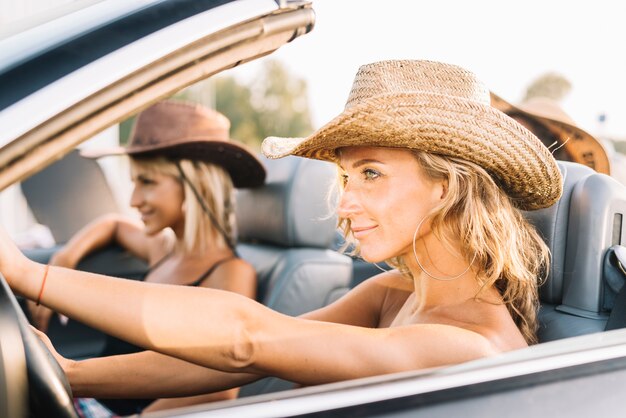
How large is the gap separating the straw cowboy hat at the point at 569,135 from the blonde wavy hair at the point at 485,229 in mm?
591

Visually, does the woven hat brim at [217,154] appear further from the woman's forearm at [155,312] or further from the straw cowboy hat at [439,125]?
the woman's forearm at [155,312]

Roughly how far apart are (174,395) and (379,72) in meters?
0.90

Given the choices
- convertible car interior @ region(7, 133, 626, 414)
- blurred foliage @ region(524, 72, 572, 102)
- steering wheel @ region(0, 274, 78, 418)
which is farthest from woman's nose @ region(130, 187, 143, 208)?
blurred foliage @ region(524, 72, 572, 102)

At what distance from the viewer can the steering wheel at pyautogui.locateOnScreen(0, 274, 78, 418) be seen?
0.93 m

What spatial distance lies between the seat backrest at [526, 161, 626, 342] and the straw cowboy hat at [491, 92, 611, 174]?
0.93 feet

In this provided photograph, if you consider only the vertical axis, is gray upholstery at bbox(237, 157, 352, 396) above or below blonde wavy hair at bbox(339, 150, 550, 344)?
below

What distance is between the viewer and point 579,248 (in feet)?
5.77

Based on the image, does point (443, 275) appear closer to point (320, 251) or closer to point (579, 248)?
point (579, 248)

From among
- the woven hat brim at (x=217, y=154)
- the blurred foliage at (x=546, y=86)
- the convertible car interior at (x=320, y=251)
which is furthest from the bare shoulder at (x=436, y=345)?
the blurred foliage at (x=546, y=86)

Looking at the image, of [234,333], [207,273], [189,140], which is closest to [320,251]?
[207,273]

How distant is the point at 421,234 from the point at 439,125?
271 millimetres

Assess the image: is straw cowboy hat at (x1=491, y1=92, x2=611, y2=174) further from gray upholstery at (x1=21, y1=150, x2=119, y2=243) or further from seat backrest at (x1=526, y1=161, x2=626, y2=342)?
gray upholstery at (x1=21, y1=150, x2=119, y2=243)

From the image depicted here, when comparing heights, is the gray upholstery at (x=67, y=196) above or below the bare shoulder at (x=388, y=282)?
below

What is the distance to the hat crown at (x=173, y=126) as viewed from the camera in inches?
110
